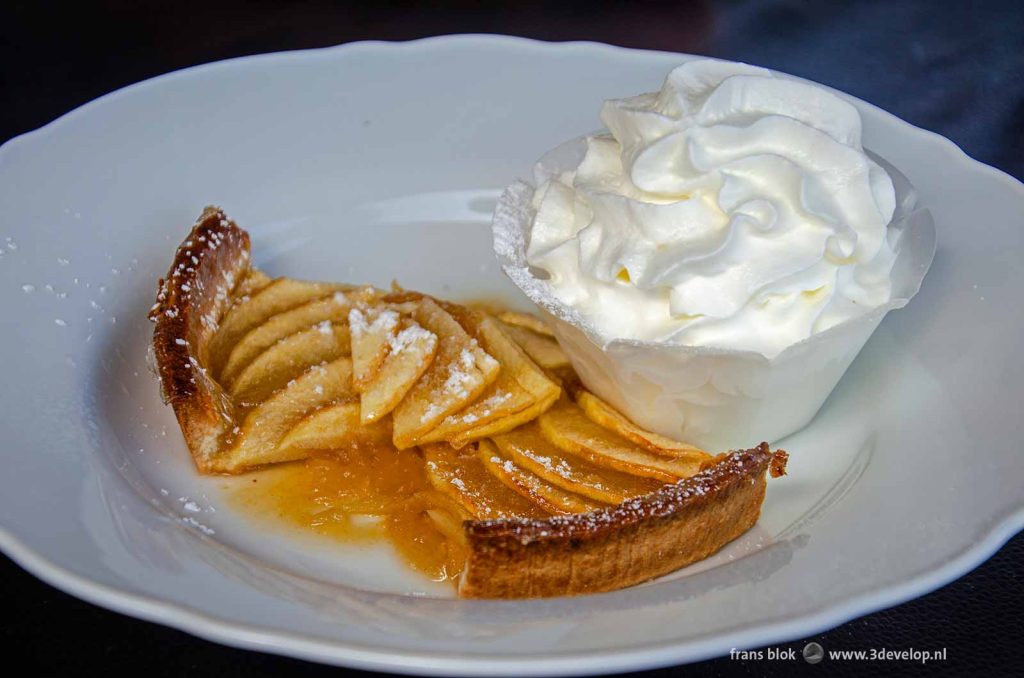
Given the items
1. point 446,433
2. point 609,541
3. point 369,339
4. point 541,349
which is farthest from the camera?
point 541,349

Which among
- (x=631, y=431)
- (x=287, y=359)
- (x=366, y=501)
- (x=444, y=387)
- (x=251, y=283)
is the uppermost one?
(x=251, y=283)

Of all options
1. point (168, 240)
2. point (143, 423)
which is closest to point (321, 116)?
point (168, 240)

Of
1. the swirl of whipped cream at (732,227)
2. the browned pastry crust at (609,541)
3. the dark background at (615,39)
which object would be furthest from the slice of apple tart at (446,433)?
the dark background at (615,39)

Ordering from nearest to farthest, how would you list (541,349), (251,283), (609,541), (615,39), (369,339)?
(609,541), (369,339), (541,349), (251,283), (615,39)

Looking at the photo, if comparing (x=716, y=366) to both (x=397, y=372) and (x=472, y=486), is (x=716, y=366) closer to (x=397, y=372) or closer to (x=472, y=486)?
(x=472, y=486)

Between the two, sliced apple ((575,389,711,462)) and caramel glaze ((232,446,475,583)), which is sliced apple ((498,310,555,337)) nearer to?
sliced apple ((575,389,711,462))

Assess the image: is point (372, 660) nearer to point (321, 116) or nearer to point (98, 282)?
point (98, 282)

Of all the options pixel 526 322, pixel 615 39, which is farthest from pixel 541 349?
pixel 615 39
